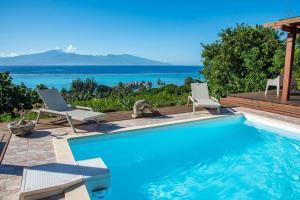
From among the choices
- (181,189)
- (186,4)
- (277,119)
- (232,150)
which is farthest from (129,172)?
(186,4)

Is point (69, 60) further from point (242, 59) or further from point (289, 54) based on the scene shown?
point (289, 54)

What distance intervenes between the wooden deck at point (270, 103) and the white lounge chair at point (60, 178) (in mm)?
6319

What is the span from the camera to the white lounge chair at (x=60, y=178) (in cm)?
349

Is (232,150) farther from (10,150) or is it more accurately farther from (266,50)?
(266,50)

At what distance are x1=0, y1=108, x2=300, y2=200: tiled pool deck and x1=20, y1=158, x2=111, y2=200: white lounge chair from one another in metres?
0.14

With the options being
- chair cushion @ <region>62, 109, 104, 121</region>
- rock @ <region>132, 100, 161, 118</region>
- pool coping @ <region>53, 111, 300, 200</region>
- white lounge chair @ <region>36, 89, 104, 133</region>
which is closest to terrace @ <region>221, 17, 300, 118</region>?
pool coping @ <region>53, 111, 300, 200</region>

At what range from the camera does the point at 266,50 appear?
41.4ft

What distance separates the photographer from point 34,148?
17.0 feet

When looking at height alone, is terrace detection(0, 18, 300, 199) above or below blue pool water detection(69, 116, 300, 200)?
above

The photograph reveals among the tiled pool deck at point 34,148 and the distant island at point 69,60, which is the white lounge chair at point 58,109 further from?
the distant island at point 69,60

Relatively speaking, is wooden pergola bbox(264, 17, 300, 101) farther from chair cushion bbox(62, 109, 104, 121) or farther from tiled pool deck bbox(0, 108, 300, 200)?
chair cushion bbox(62, 109, 104, 121)

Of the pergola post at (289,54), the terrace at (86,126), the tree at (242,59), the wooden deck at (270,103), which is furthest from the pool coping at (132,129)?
the tree at (242,59)

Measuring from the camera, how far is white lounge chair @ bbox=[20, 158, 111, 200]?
3488mm

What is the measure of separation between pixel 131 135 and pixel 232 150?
2449 millimetres
